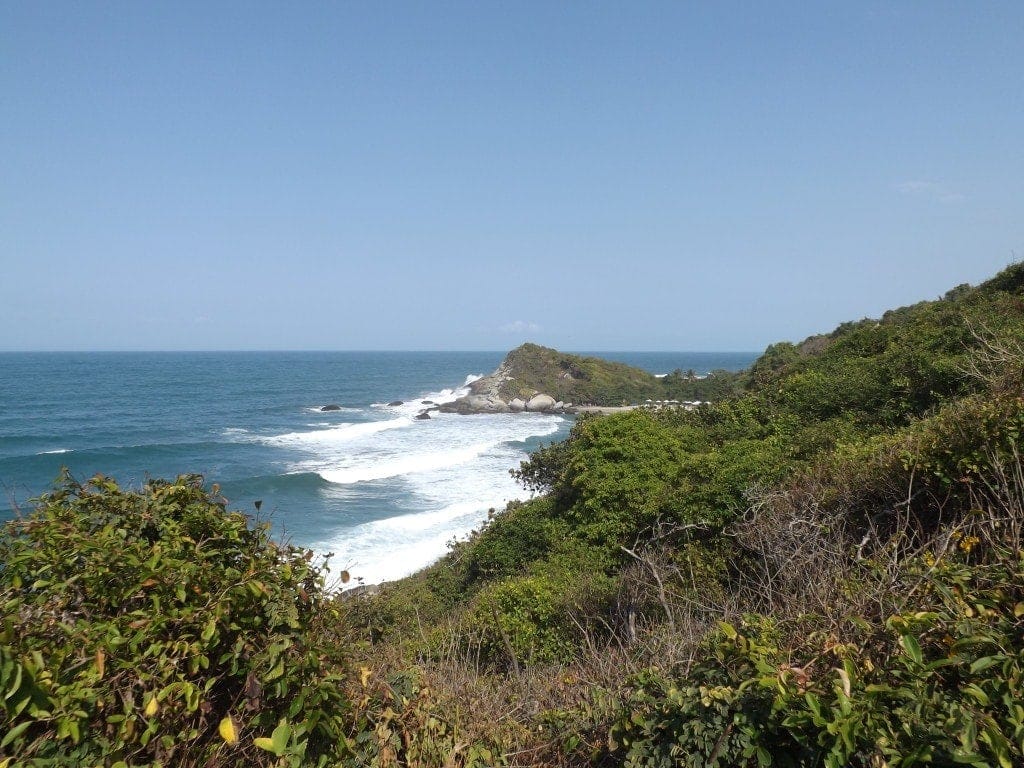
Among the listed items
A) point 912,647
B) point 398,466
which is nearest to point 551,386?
point 398,466

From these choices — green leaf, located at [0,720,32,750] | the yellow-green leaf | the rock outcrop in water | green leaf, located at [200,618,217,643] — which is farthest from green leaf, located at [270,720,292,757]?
the rock outcrop in water

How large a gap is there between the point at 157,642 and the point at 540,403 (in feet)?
189

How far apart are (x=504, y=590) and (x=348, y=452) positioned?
3055 cm

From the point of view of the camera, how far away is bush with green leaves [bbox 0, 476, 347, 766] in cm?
222

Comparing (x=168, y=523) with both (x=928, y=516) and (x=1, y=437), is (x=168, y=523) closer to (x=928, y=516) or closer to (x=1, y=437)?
(x=928, y=516)

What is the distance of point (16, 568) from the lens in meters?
2.78

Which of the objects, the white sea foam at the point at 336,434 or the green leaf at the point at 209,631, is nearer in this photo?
the green leaf at the point at 209,631

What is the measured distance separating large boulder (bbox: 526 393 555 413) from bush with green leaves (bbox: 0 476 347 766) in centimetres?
5614

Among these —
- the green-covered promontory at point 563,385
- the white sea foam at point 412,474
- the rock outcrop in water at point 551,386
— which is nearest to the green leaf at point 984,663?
the white sea foam at point 412,474

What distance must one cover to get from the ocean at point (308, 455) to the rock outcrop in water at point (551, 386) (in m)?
3.70

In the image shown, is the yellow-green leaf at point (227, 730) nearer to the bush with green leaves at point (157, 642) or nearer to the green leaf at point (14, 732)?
the bush with green leaves at point (157, 642)

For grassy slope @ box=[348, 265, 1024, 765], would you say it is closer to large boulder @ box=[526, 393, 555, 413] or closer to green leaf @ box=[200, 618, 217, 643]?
green leaf @ box=[200, 618, 217, 643]

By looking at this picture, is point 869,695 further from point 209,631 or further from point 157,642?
point 157,642

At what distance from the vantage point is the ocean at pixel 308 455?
894 inches
